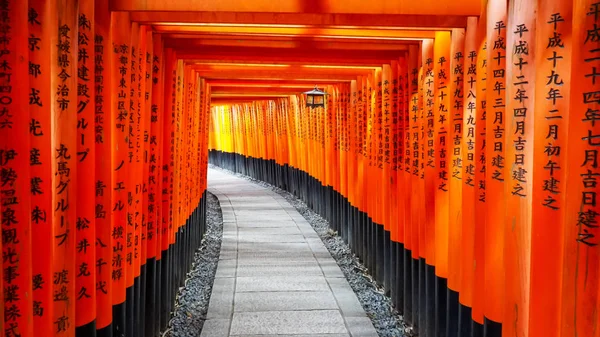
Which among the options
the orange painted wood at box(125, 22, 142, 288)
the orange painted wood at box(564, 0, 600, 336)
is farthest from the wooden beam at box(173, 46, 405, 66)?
the orange painted wood at box(564, 0, 600, 336)

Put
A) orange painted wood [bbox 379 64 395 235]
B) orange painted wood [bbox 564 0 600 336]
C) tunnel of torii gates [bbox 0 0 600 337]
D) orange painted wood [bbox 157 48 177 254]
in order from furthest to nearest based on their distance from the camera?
orange painted wood [bbox 379 64 395 235] → orange painted wood [bbox 157 48 177 254] → tunnel of torii gates [bbox 0 0 600 337] → orange painted wood [bbox 564 0 600 336]

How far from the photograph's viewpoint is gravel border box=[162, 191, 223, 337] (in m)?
7.75

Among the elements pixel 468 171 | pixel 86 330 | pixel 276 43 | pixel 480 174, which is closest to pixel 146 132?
pixel 276 43

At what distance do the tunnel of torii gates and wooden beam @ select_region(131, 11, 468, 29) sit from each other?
0.02 metres

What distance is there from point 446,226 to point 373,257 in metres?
4.10

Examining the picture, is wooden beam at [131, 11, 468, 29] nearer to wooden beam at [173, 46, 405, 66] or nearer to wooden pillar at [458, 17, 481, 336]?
wooden pillar at [458, 17, 481, 336]

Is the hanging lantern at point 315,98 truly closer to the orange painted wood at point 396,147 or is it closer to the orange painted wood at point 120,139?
the orange painted wood at point 396,147

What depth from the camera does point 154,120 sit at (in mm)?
6672

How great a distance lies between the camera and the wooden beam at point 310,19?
504 centimetres

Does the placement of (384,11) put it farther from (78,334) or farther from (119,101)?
(78,334)

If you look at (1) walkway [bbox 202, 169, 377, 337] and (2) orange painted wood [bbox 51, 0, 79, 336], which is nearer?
(2) orange painted wood [bbox 51, 0, 79, 336]

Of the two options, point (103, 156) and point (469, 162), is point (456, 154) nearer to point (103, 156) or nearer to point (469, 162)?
point (469, 162)

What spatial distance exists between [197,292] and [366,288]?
104 inches

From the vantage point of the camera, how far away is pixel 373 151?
31.3 feet
